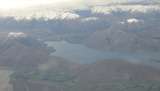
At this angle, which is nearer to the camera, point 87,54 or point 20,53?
point 20,53

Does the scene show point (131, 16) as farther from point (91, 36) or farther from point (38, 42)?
point (38, 42)

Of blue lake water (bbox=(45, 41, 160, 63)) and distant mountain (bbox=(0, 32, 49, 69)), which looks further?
blue lake water (bbox=(45, 41, 160, 63))

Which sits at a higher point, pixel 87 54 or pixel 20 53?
pixel 20 53

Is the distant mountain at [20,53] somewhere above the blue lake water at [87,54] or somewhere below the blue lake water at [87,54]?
above

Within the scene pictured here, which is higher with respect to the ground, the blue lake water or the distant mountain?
the distant mountain

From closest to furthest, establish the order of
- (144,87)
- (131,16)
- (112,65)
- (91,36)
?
(144,87), (112,65), (91,36), (131,16)

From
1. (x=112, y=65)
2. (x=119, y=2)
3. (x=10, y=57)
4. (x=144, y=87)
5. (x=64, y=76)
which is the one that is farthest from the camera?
(x=119, y=2)

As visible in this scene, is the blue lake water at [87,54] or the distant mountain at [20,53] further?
the blue lake water at [87,54]

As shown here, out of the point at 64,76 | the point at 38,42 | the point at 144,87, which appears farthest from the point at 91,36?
the point at 144,87
